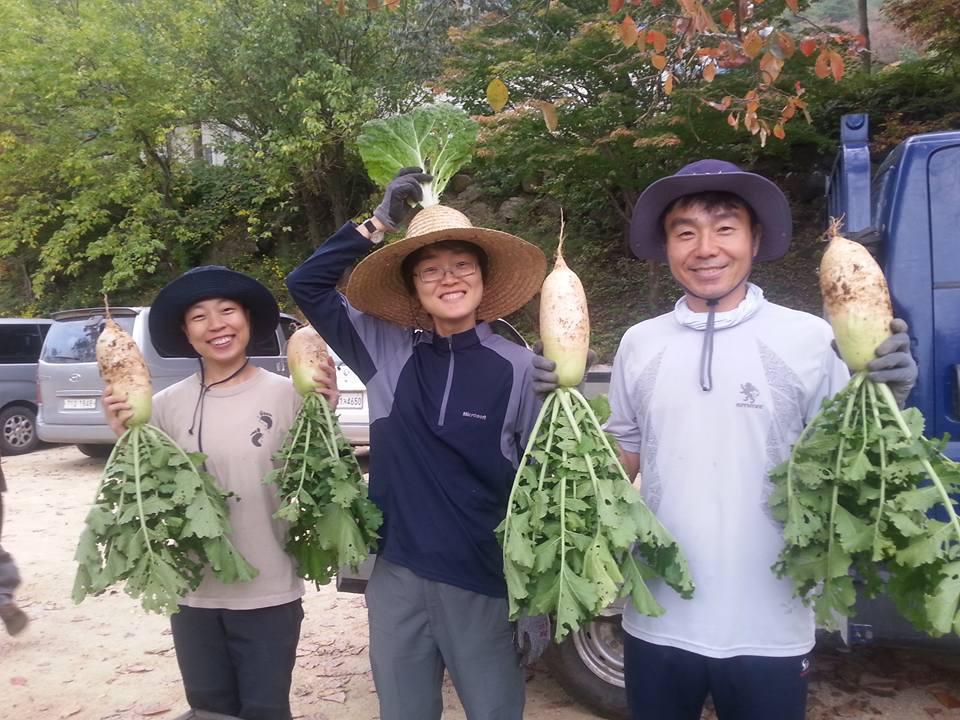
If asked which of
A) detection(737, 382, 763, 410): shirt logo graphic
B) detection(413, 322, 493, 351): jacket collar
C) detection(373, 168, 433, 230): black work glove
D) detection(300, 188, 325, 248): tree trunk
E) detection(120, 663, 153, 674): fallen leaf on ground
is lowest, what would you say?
detection(120, 663, 153, 674): fallen leaf on ground

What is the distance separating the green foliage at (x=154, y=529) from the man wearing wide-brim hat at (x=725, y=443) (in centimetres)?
129

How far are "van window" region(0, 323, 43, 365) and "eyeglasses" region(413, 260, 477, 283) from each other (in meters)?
10.9

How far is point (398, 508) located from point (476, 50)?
864 centimetres

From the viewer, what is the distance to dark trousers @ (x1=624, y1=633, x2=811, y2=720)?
1.96 m

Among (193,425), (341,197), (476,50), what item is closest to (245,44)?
(341,197)

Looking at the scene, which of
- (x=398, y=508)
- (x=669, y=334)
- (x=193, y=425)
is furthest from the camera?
Result: (x=193, y=425)

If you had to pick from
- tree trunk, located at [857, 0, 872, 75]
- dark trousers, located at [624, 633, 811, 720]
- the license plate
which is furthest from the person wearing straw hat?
tree trunk, located at [857, 0, 872, 75]

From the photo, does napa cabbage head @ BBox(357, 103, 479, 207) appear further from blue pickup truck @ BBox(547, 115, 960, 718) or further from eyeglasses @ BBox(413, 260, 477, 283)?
blue pickup truck @ BBox(547, 115, 960, 718)

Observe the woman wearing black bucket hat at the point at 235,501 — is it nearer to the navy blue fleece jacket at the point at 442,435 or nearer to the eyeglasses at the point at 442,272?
the navy blue fleece jacket at the point at 442,435

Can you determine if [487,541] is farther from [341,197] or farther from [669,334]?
[341,197]

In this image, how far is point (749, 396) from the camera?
2004mm

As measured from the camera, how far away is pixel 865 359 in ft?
6.26

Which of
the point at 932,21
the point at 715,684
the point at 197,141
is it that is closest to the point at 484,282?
the point at 715,684

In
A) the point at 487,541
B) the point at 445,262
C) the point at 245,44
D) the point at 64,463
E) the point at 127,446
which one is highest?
the point at 245,44
